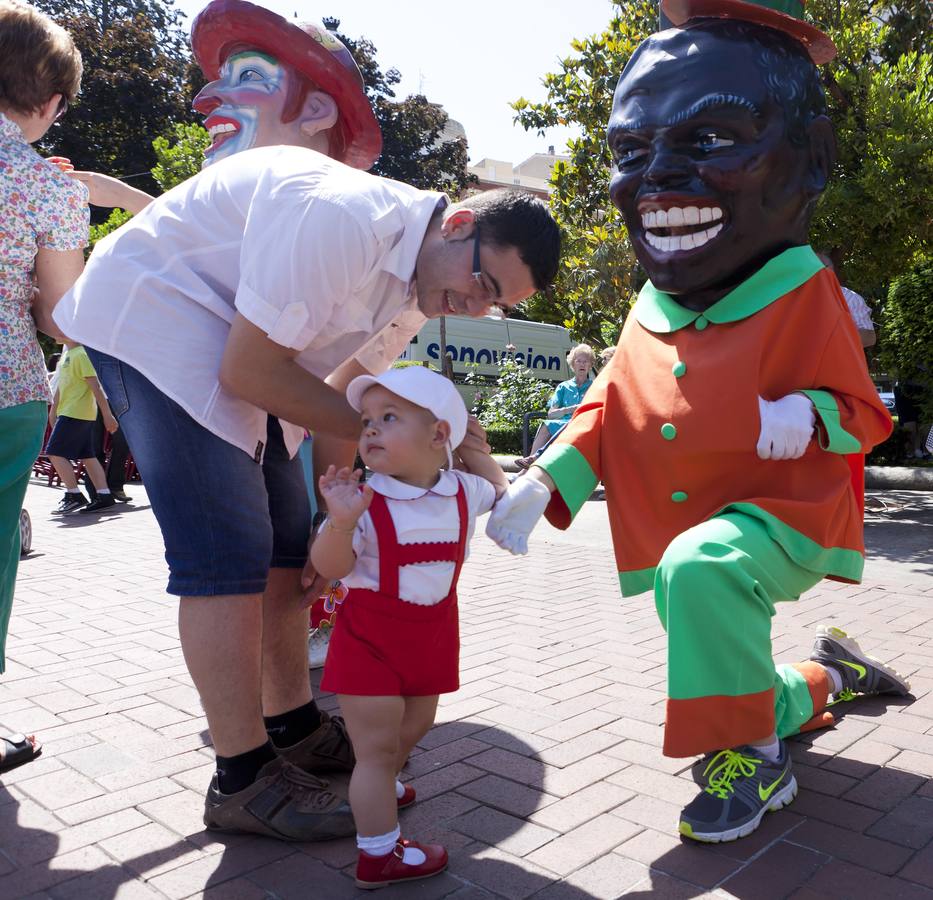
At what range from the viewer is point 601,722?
3.24 meters

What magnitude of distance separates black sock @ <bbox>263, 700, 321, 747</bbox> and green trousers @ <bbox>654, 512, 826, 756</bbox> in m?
1.11

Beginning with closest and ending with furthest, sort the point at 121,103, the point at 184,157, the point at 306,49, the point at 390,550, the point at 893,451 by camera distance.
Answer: the point at 390,550, the point at 306,49, the point at 893,451, the point at 184,157, the point at 121,103

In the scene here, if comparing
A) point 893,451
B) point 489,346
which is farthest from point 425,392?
point 489,346

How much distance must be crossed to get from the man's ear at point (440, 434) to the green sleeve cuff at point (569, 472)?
0.54 metres

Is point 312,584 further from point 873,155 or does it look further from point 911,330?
point 911,330

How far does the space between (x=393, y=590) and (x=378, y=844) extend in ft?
1.88

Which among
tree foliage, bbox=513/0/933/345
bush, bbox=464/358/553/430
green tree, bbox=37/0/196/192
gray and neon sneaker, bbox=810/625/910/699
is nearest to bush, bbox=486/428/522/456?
bush, bbox=464/358/553/430

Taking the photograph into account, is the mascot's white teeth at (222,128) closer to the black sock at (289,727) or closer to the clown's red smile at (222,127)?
the clown's red smile at (222,127)

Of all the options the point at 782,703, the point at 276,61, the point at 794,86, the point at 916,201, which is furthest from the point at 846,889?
the point at 916,201

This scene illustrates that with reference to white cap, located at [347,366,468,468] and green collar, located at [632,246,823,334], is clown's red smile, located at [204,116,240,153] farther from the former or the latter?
green collar, located at [632,246,823,334]

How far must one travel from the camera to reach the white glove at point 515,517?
2.59 meters

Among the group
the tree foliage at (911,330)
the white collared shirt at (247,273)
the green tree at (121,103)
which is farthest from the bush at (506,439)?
the green tree at (121,103)

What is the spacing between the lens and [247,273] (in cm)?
220

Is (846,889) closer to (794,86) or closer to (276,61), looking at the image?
(794,86)
